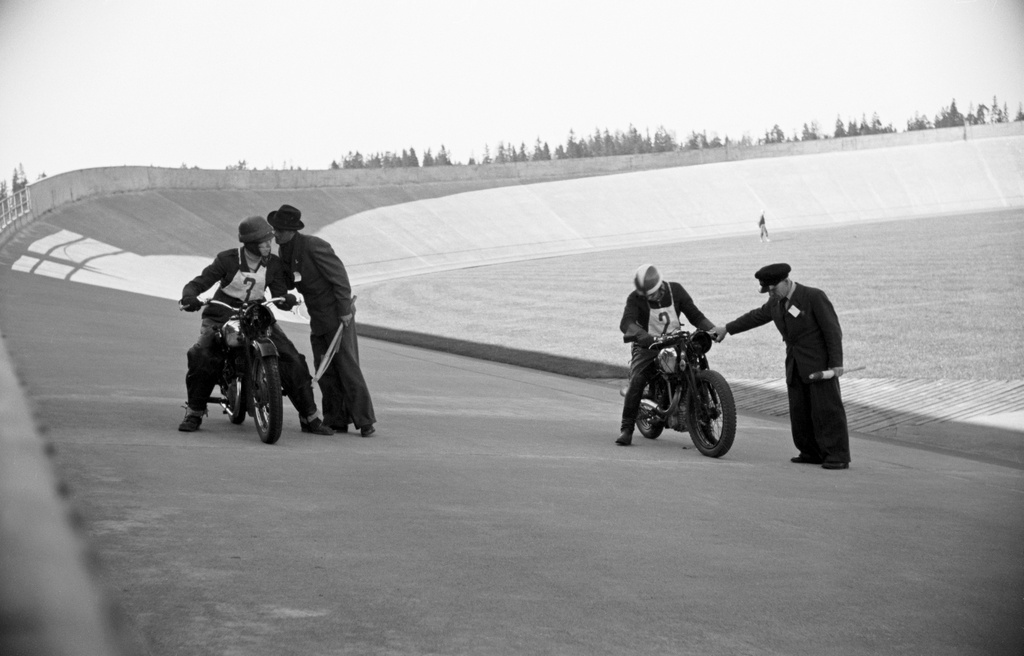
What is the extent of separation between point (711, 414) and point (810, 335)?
1.12 m

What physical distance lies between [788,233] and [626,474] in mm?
52130

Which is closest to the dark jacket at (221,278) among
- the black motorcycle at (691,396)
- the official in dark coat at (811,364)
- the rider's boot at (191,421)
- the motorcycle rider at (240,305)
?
the motorcycle rider at (240,305)

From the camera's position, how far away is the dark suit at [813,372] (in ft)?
31.2

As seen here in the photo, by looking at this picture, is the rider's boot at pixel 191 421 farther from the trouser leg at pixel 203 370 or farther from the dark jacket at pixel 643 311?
the dark jacket at pixel 643 311

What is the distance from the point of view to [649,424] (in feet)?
35.7

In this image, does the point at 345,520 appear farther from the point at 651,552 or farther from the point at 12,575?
the point at 12,575

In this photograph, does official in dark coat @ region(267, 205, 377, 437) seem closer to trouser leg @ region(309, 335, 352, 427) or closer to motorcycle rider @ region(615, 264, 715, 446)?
trouser leg @ region(309, 335, 352, 427)

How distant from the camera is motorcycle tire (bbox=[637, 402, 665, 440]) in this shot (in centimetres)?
1066

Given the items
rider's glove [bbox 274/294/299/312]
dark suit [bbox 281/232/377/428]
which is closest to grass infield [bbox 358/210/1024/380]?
dark suit [bbox 281/232/377/428]

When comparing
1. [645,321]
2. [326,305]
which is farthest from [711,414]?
[326,305]

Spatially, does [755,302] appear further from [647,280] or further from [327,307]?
[327,307]

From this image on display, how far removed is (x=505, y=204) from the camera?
2504 inches

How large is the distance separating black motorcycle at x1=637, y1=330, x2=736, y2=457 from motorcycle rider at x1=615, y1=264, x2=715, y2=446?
0.50 ft

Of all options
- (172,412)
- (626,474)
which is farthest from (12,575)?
(172,412)
